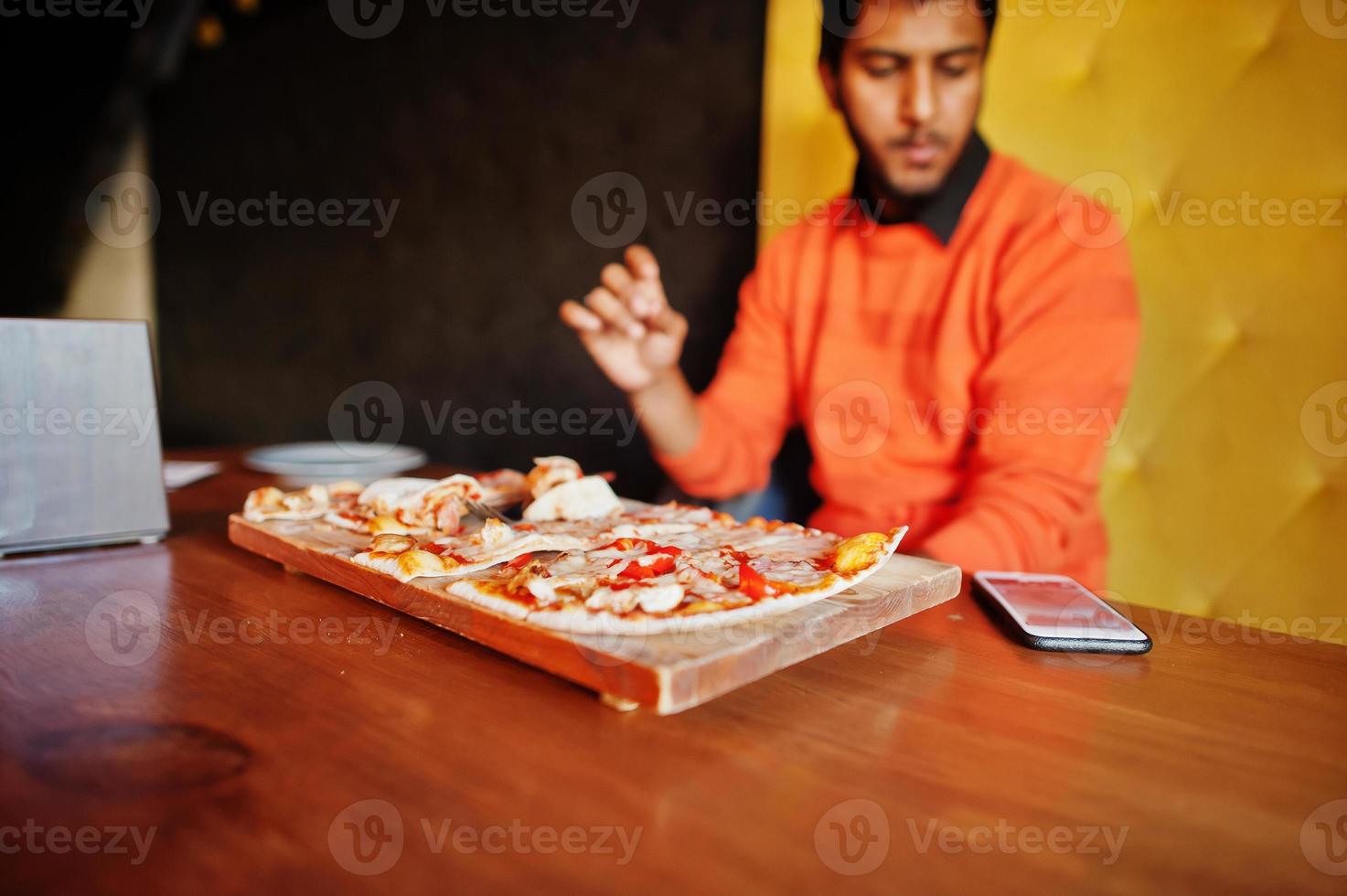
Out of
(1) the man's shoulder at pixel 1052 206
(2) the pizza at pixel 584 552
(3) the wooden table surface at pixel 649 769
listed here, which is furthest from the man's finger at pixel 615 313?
(3) the wooden table surface at pixel 649 769

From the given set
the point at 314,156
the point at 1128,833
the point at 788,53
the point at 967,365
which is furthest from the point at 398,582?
the point at 314,156

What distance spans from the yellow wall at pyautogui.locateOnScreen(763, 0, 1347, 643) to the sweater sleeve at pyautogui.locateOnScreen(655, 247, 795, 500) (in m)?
0.69

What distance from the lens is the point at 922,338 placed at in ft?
6.04

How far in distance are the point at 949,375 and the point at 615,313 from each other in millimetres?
732

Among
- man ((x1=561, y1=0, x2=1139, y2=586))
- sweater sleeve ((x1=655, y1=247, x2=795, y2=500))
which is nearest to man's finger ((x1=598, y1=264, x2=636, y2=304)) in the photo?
man ((x1=561, y1=0, x2=1139, y2=586))

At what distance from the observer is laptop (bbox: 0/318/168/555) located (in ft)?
3.58

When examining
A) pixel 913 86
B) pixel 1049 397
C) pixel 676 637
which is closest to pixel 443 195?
pixel 913 86

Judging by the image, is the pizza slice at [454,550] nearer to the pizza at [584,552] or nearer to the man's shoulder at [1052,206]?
the pizza at [584,552]

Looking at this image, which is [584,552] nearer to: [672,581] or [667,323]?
[672,581]

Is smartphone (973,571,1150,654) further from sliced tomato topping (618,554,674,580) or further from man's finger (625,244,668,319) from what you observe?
man's finger (625,244,668,319)

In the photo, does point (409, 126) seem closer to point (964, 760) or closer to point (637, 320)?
point (637, 320)

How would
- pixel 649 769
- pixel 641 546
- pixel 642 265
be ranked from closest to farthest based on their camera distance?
pixel 649 769
pixel 641 546
pixel 642 265

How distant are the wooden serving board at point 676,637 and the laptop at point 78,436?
43 cm

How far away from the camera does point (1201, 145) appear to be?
58.4 inches
